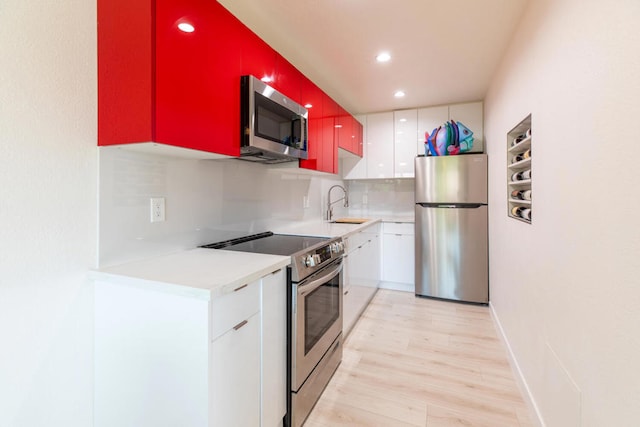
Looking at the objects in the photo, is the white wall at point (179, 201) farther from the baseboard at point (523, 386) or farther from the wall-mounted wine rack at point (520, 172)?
the baseboard at point (523, 386)

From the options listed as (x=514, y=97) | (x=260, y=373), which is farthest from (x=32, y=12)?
(x=514, y=97)

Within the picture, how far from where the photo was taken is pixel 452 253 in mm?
3277

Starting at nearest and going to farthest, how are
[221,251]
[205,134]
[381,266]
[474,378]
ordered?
[205,134] → [221,251] → [474,378] → [381,266]

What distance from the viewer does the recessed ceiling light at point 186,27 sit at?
119cm

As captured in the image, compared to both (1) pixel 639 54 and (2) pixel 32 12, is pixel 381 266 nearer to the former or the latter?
(1) pixel 639 54

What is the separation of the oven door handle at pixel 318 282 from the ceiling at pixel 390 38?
1624mm

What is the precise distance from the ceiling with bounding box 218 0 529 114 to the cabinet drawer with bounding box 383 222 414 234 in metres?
1.59

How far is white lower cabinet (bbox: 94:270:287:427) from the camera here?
101cm

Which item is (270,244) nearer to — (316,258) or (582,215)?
(316,258)

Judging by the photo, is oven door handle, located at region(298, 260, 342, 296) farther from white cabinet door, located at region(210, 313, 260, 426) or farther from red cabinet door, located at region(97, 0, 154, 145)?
red cabinet door, located at region(97, 0, 154, 145)

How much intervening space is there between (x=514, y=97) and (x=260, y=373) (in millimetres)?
2332

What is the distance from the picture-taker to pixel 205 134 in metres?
1.33

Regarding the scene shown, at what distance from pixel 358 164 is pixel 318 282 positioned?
2.66 meters

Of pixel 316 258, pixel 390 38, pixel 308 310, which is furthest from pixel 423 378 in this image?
pixel 390 38
